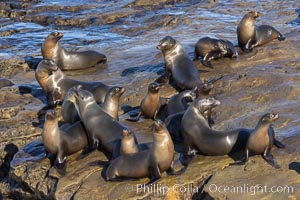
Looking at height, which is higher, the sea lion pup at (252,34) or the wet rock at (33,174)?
the sea lion pup at (252,34)

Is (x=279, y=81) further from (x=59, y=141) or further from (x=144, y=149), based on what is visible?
(x=59, y=141)

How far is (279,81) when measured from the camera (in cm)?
884

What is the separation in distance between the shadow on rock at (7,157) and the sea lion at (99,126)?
3.86 ft

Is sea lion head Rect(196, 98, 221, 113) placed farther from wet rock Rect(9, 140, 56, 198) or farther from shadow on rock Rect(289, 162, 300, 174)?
wet rock Rect(9, 140, 56, 198)

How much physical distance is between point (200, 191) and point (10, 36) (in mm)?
10797

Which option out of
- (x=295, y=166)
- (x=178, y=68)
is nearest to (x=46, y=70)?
(x=178, y=68)

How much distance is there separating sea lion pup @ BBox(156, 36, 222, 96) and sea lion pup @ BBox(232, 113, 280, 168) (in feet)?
8.55

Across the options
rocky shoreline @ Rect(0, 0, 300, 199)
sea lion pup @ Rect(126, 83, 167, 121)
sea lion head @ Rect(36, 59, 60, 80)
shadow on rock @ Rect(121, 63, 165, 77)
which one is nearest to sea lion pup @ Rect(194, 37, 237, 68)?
rocky shoreline @ Rect(0, 0, 300, 199)

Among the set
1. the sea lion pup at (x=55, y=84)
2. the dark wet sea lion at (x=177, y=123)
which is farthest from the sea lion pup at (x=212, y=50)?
the dark wet sea lion at (x=177, y=123)

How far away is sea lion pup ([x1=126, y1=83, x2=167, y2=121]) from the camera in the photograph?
8.23 m

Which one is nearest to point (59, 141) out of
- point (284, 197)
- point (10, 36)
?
point (284, 197)

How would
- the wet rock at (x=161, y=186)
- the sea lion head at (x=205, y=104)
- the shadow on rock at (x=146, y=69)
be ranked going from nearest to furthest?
the wet rock at (x=161, y=186) → the sea lion head at (x=205, y=104) → the shadow on rock at (x=146, y=69)

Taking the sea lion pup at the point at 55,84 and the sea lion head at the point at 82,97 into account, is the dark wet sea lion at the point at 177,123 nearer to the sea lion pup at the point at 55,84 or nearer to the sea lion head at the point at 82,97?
the sea lion head at the point at 82,97

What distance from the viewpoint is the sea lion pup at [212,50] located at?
1049 centimetres
